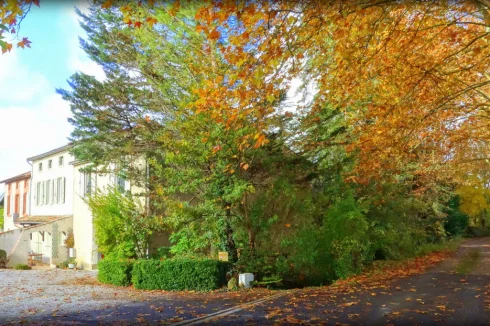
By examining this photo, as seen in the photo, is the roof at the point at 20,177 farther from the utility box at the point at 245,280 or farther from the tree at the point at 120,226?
the utility box at the point at 245,280

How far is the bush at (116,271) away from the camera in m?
15.9

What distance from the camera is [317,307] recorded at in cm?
953

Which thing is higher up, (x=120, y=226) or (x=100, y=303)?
(x=120, y=226)

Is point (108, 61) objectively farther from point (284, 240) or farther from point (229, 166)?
point (284, 240)

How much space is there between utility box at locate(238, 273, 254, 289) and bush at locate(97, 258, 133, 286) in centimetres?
445

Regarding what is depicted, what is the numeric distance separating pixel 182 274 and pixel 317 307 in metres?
5.61

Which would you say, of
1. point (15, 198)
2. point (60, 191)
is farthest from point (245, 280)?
point (15, 198)

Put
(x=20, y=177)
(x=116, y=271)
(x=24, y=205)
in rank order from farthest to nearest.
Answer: (x=24, y=205) → (x=20, y=177) → (x=116, y=271)

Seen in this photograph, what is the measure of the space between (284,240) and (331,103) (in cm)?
451

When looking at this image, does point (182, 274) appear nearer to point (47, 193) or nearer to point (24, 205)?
point (47, 193)

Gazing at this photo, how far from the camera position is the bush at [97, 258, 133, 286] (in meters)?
15.9

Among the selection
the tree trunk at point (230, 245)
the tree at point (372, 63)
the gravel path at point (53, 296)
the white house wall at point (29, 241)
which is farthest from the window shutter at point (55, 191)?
the tree at point (372, 63)

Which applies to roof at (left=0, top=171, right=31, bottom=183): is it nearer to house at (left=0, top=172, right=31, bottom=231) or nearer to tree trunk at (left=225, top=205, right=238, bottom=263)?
house at (left=0, top=172, right=31, bottom=231)

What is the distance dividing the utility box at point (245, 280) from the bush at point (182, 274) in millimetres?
558
